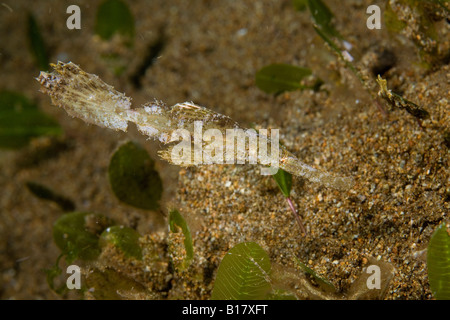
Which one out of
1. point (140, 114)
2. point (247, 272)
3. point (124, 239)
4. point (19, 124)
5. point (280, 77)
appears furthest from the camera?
point (19, 124)

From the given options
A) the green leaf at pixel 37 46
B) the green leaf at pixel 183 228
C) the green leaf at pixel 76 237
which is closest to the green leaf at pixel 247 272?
the green leaf at pixel 183 228

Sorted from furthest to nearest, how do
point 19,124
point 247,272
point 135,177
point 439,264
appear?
point 19,124, point 135,177, point 247,272, point 439,264

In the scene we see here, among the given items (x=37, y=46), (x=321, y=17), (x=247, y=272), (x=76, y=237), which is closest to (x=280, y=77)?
(x=321, y=17)

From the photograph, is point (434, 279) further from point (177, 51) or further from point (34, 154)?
point (34, 154)

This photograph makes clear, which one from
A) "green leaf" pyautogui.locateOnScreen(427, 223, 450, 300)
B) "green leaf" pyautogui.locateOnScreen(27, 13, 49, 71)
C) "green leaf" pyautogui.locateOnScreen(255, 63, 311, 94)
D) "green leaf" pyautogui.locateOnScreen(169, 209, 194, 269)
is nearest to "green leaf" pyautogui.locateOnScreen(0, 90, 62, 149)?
"green leaf" pyautogui.locateOnScreen(27, 13, 49, 71)

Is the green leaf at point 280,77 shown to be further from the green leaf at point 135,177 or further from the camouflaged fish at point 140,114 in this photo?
the green leaf at point 135,177

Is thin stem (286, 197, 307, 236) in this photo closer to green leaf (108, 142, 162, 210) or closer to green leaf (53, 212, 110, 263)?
green leaf (108, 142, 162, 210)

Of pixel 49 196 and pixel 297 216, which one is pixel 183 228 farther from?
pixel 49 196

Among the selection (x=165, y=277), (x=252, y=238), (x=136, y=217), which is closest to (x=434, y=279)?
(x=252, y=238)
